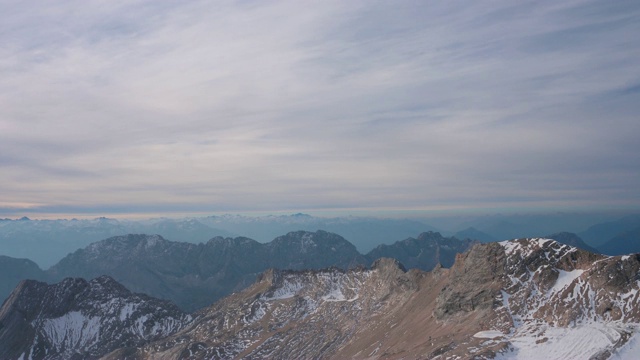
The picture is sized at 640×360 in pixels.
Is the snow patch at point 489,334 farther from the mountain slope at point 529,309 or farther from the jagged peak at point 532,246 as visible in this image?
the jagged peak at point 532,246

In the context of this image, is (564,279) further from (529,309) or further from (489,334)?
(489,334)

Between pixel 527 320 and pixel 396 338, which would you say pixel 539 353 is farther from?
pixel 396 338

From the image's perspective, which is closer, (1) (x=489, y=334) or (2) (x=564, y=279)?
(1) (x=489, y=334)

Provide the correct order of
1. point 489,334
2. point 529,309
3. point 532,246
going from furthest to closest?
1. point 532,246
2. point 529,309
3. point 489,334

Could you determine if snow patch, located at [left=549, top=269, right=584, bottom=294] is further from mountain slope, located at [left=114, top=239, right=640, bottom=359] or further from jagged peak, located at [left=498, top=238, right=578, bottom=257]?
jagged peak, located at [left=498, top=238, right=578, bottom=257]

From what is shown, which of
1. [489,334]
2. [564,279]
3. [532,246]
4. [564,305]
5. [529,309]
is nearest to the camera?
[564,305]

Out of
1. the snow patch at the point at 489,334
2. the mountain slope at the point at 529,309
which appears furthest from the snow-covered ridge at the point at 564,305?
the mountain slope at the point at 529,309

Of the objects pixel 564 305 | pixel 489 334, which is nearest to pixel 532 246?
pixel 564 305

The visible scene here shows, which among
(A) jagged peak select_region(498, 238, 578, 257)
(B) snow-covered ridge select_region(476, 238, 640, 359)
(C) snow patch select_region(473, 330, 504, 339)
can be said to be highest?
(A) jagged peak select_region(498, 238, 578, 257)

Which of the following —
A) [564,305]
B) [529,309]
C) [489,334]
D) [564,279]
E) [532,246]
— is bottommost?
[489,334]

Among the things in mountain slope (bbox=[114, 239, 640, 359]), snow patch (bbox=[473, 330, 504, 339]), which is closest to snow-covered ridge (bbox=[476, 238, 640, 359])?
snow patch (bbox=[473, 330, 504, 339])

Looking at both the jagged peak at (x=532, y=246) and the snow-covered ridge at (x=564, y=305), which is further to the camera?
the jagged peak at (x=532, y=246)

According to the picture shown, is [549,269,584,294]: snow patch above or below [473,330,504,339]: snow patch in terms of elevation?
above

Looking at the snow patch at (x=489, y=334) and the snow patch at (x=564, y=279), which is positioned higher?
the snow patch at (x=564, y=279)
